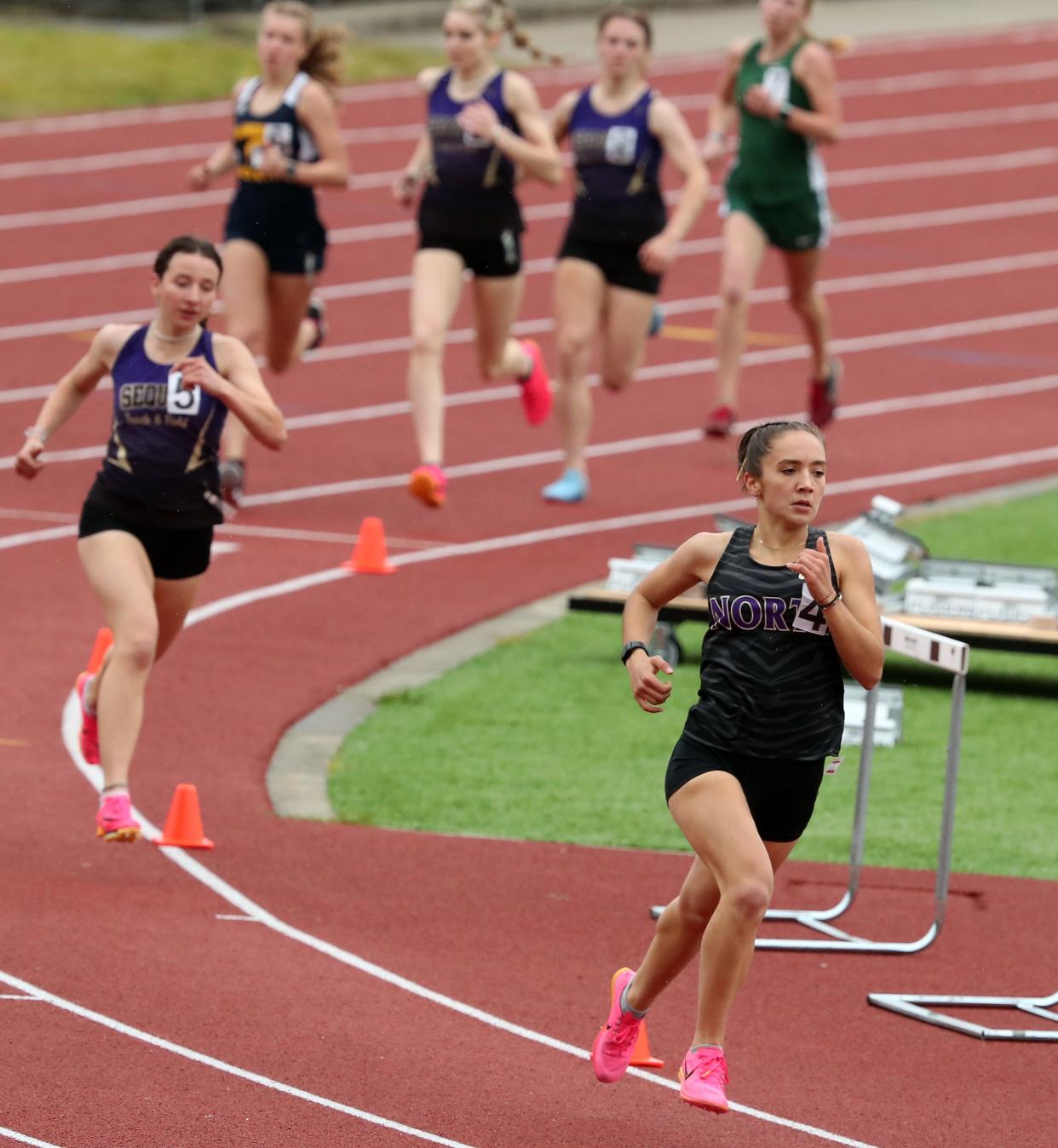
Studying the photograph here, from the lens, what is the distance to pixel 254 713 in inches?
390

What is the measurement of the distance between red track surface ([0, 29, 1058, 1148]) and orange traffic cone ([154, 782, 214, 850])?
0.09 m

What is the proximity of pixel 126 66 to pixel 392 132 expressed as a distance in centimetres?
375

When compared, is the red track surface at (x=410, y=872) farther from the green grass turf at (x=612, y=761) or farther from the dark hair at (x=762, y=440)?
the dark hair at (x=762, y=440)

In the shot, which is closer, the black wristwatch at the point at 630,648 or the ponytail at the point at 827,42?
the black wristwatch at the point at 630,648

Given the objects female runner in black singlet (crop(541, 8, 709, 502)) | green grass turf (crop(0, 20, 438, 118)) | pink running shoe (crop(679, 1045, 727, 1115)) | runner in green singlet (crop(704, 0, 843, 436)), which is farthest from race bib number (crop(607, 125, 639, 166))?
green grass turf (crop(0, 20, 438, 118))

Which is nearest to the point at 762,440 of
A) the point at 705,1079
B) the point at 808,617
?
the point at 808,617

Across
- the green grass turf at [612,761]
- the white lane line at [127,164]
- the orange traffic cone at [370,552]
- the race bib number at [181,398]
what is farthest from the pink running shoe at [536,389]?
the white lane line at [127,164]

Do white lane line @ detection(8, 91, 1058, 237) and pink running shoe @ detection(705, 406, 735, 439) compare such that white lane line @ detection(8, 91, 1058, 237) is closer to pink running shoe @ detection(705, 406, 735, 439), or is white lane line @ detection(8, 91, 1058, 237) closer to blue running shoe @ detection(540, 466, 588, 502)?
pink running shoe @ detection(705, 406, 735, 439)

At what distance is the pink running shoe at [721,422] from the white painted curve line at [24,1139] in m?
9.63

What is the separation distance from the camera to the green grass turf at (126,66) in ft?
86.7

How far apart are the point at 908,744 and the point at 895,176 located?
16.3 metres

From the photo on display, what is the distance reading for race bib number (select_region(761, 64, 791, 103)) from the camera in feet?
46.3

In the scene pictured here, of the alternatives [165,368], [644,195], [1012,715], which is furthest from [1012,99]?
[165,368]

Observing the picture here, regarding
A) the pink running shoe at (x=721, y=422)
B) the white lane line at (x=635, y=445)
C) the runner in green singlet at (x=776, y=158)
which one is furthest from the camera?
the pink running shoe at (x=721, y=422)
